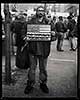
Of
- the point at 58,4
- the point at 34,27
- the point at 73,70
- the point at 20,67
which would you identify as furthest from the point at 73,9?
the point at 20,67

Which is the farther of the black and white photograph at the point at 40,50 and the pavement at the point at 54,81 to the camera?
the pavement at the point at 54,81

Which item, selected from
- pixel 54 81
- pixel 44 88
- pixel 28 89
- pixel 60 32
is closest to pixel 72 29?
pixel 60 32

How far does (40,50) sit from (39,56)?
131 millimetres

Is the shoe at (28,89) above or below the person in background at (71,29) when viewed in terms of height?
below

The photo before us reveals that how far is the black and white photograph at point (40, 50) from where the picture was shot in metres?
5.75

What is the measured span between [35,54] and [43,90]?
788mm

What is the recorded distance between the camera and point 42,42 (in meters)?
5.78

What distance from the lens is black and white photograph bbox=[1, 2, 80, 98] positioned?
18.9 ft

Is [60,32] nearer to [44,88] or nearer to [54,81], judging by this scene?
[54,81]

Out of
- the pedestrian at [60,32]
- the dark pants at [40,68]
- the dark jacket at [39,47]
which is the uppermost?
the pedestrian at [60,32]

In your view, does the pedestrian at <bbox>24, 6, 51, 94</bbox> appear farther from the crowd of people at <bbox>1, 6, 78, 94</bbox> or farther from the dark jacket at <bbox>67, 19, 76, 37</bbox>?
the dark jacket at <bbox>67, 19, 76, 37</bbox>

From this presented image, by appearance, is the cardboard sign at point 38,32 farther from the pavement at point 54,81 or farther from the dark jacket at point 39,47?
the pavement at point 54,81

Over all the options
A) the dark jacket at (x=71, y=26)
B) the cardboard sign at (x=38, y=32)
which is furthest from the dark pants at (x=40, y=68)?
the dark jacket at (x=71, y=26)

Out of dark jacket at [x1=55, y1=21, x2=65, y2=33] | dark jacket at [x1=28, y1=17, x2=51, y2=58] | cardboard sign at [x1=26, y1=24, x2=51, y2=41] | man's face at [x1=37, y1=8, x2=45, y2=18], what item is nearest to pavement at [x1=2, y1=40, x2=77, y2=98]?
dark jacket at [x1=28, y1=17, x2=51, y2=58]
